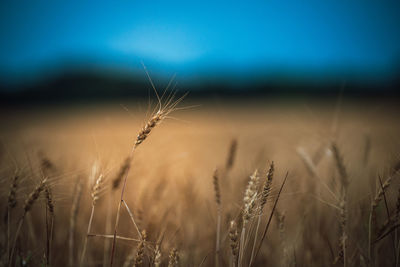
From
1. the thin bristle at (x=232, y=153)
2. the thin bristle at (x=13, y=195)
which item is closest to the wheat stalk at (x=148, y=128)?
the thin bristle at (x=13, y=195)

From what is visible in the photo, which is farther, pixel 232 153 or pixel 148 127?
pixel 232 153

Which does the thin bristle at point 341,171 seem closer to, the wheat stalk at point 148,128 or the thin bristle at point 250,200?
the thin bristle at point 250,200

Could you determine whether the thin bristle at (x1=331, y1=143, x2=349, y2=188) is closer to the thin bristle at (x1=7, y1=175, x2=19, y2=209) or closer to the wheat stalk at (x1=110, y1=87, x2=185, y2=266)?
the wheat stalk at (x1=110, y1=87, x2=185, y2=266)

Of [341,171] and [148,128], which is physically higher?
[148,128]

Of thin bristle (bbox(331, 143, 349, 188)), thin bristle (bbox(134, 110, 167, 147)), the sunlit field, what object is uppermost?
thin bristle (bbox(134, 110, 167, 147))

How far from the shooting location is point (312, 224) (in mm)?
1837

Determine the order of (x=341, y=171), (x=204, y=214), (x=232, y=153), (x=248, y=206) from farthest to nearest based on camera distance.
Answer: (x=204, y=214)
(x=232, y=153)
(x=341, y=171)
(x=248, y=206)

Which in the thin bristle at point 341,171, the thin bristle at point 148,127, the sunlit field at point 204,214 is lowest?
the sunlit field at point 204,214

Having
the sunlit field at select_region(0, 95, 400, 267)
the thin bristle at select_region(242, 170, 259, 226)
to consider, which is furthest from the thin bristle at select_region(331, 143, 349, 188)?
the thin bristle at select_region(242, 170, 259, 226)

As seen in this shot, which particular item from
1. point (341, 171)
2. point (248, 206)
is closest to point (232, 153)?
point (341, 171)

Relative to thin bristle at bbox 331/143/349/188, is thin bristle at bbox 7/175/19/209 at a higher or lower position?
lower

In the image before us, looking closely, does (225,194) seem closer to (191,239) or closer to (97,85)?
(191,239)

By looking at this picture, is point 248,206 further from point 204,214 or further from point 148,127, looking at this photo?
point 204,214

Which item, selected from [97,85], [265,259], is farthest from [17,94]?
[265,259]
